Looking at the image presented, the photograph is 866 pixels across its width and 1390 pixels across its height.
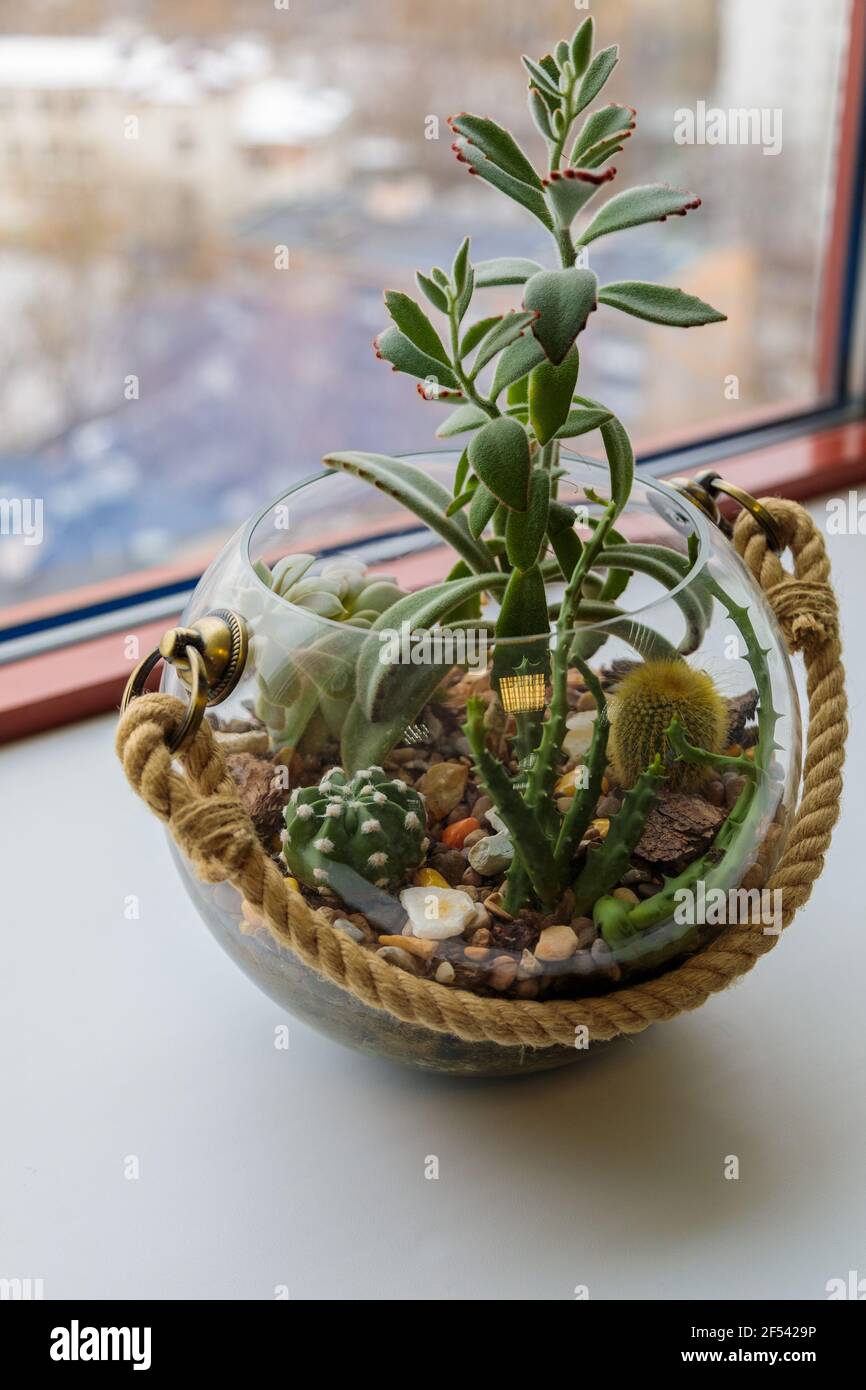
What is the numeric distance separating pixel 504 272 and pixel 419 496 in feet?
0.37

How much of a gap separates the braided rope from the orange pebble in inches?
2.8

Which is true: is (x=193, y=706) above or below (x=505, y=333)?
below

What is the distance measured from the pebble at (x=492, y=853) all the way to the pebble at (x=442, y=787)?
3 centimetres

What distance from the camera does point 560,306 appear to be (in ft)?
1.81

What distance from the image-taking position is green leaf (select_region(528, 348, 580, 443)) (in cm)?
59

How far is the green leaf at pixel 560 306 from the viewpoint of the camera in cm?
55

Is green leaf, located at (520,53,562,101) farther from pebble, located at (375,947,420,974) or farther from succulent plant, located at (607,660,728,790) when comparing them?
pebble, located at (375,947,420,974)

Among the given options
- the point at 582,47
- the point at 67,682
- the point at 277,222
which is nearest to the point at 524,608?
the point at 582,47

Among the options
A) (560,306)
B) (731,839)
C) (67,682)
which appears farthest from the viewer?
(67,682)

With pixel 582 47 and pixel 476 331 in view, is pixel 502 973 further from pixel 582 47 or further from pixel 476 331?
pixel 582 47

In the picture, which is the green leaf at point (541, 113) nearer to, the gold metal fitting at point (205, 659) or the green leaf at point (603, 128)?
the green leaf at point (603, 128)

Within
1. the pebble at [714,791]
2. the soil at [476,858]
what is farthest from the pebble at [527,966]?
the pebble at [714,791]
